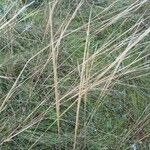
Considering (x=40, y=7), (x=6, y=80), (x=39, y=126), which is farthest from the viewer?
(x=40, y=7)

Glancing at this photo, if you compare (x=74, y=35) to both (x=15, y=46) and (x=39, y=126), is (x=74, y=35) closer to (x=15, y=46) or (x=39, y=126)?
(x=15, y=46)

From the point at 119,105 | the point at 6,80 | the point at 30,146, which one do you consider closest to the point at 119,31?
the point at 119,105

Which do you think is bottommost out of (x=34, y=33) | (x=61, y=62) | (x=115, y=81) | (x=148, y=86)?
(x=148, y=86)

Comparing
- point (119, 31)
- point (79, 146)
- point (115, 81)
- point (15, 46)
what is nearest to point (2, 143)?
point (79, 146)

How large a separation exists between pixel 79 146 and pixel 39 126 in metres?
0.19

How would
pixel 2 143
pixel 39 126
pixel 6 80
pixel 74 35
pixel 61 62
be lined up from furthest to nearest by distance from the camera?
pixel 74 35, pixel 61 62, pixel 6 80, pixel 39 126, pixel 2 143

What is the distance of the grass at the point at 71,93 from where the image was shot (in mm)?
1279

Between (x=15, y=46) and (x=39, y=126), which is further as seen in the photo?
(x=15, y=46)

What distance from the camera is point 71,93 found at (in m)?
1.35

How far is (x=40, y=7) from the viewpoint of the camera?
1953mm

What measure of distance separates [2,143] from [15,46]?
2.02ft

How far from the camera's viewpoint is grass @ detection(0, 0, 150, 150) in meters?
1.28

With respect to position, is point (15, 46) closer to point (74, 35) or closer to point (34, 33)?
point (34, 33)

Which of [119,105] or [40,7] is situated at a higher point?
[40,7]
